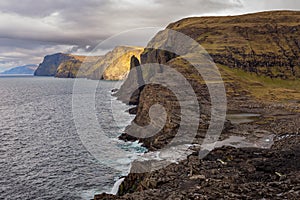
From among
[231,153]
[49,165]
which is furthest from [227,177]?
[49,165]

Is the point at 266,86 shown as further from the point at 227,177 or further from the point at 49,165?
the point at 227,177

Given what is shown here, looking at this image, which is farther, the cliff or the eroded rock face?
the cliff

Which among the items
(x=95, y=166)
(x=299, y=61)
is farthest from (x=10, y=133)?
(x=299, y=61)

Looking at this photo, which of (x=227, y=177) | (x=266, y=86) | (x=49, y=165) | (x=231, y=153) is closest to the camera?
(x=227, y=177)

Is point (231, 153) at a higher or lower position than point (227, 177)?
lower

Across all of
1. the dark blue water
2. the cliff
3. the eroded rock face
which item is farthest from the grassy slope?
the eroded rock face

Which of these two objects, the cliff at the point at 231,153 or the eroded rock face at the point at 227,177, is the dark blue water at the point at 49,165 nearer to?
the cliff at the point at 231,153

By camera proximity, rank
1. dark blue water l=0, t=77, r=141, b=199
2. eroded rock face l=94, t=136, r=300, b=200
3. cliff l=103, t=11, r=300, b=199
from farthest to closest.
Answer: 1. dark blue water l=0, t=77, r=141, b=199
2. cliff l=103, t=11, r=300, b=199
3. eroded rock face l=94, t=136, r=300, b=200

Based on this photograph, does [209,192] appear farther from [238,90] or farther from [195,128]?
[238,90]

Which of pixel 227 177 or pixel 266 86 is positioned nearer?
pixel 227 177

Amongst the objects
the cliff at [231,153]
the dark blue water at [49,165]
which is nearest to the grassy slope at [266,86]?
the cliff at [231,153]

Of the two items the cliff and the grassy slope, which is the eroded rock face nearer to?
the cliff

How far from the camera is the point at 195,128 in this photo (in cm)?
6812

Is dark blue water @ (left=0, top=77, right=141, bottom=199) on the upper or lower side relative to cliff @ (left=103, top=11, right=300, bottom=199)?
lower
